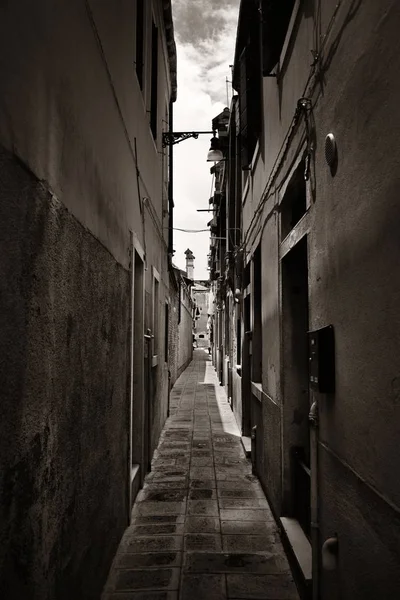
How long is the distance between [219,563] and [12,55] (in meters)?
4.17

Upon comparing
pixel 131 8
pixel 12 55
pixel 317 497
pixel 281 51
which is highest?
pixel 131 8

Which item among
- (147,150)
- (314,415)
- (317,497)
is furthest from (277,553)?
(147,150)

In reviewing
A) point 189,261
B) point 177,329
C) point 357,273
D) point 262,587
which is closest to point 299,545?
point 262,587

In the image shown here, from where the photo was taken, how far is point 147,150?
22.4 ft

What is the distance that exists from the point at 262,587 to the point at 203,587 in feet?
1.59

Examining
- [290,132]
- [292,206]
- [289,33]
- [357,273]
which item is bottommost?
[357,273]

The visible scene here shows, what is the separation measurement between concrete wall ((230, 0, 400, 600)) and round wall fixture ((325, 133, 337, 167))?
5 centimetres

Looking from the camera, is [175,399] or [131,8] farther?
[175,399]

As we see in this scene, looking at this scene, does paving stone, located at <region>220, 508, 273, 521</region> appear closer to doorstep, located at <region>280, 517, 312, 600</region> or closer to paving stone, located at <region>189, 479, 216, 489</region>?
doorstep, located at <region>280, 517, 312, 600</region>

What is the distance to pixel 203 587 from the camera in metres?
3.68

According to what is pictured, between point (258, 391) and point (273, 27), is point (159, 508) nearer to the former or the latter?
point (258, 391)

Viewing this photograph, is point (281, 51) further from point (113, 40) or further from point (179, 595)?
point (179, 595)

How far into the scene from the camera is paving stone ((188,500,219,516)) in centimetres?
519

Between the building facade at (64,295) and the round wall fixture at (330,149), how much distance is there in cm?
157
